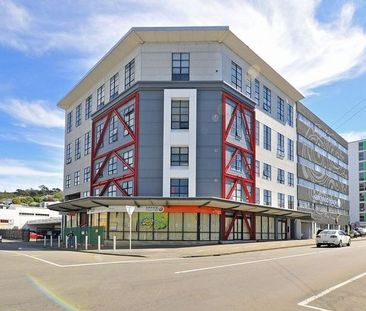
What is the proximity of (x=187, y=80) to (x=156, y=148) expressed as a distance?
6695 mm

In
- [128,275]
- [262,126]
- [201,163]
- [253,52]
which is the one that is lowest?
[128,275]

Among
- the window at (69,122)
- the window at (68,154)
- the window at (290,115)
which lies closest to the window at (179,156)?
the window at (290,115)

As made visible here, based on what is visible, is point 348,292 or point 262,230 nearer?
point 348,292

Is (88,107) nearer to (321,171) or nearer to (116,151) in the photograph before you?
(116,151)

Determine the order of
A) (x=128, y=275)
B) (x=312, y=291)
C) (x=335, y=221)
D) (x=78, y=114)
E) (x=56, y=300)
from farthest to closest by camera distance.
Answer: (x=335, y=221) → (x=78, y=114) → (x=128, y=275) → (x=312, y=291) → (x=56, y=300)

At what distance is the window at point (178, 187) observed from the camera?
4106 cm

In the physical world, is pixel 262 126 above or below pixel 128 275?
above

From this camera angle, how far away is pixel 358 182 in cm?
12638

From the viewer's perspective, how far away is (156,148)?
41.8 metres

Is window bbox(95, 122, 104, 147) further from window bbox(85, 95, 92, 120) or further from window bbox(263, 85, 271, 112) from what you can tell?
window bbox(263, 85, 271, 112)

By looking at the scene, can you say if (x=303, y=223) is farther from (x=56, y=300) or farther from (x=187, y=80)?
(x=56, y=300)

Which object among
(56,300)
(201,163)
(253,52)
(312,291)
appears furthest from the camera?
(253,52)

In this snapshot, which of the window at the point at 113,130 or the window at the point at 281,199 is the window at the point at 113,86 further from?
the window at the point at 281,199

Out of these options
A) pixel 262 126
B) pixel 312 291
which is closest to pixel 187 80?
pixel 262 126
